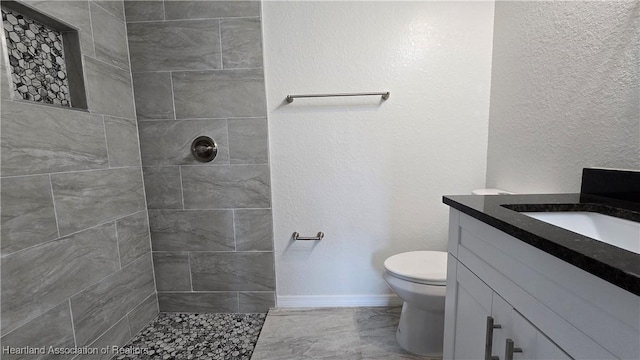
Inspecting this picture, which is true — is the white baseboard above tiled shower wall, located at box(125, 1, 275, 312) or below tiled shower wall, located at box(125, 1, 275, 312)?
below

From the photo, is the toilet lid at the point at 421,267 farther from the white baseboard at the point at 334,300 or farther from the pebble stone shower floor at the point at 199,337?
the pebble stone shower floor at the point at 199,337

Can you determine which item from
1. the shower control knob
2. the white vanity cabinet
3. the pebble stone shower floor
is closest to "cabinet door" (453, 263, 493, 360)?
the white vanity cabinet

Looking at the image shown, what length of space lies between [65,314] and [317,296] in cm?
128

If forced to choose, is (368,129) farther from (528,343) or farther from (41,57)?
(41,57)

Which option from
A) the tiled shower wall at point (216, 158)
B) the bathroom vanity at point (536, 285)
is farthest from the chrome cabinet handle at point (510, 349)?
the tiled shower wall at point (216, 158)

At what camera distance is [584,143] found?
1.01 metres

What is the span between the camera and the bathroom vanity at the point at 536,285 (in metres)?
0.41

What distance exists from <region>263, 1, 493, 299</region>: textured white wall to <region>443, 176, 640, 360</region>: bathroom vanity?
73 centimetres

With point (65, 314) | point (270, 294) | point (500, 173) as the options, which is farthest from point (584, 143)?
point (65, 314)

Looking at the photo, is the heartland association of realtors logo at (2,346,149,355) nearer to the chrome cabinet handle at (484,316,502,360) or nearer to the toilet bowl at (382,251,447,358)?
the toilet bowl at (382,251,447,358)

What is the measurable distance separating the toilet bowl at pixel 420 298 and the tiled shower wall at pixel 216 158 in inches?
32.3

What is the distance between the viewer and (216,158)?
62.4 inches

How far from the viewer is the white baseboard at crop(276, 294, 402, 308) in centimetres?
172

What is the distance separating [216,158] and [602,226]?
175 centimetres
